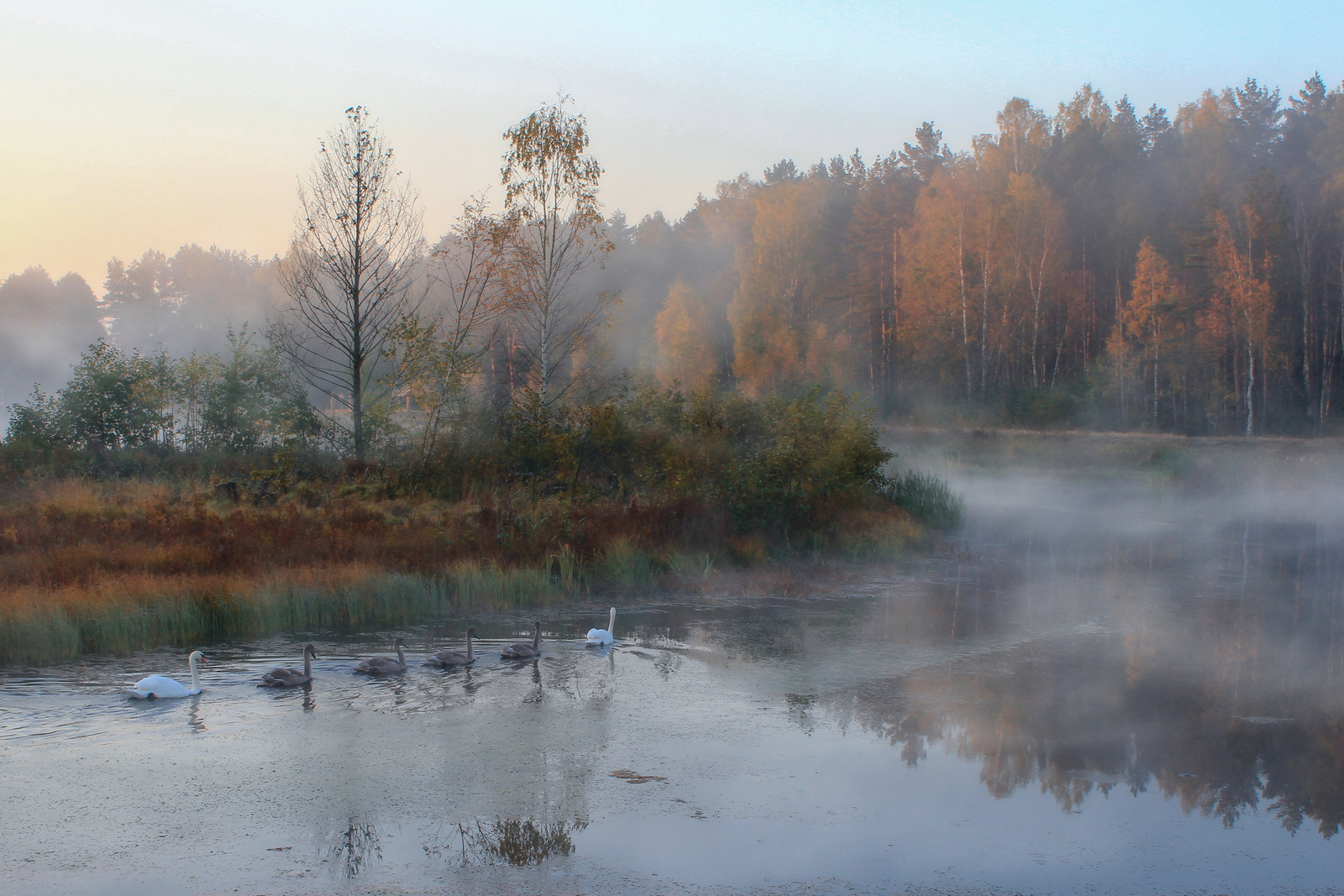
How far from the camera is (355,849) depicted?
5.46 metres

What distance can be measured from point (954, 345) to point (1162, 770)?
4212 cm

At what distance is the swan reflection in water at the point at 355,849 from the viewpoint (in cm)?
522

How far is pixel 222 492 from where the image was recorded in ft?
60.7

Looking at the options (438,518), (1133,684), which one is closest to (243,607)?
(438,518)

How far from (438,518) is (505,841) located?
11017 mm

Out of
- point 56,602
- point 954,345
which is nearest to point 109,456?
point 56,602

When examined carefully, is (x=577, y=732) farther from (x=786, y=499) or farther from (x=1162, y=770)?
(x=786, y=499)

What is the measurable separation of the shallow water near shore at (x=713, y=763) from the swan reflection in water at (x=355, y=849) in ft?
0.08

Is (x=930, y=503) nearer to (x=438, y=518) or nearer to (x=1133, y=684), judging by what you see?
(x=438, y=518)

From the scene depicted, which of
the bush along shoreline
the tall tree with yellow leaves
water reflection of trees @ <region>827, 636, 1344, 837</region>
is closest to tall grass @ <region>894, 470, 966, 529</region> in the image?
the bush along shoreline

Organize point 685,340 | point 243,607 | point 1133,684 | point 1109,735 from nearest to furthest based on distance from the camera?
1. point 1109,735
2. point 1133,684
3. point 243,607
4. point 685,340

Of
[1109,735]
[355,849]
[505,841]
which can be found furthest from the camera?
[1109,735]

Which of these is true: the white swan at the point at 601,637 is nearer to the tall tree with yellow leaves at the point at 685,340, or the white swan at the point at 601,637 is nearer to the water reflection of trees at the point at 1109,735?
the water reflection of trees at the point at 1109,735

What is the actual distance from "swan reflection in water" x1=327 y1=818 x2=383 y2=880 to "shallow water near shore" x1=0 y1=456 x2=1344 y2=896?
0.02m
